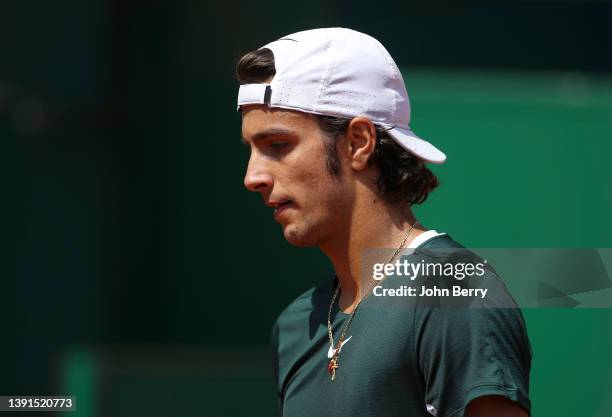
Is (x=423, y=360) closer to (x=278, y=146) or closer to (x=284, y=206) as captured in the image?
(x=284, y=206)

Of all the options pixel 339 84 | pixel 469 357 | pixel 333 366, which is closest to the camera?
pixel 469 357

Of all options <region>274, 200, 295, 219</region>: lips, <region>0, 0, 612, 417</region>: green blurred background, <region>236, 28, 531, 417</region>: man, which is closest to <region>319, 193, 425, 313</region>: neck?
<region>236, 28, 531, 417</region>: man

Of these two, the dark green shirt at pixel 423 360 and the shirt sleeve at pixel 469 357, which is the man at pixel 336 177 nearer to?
the dark green shirt at pixel 423 360

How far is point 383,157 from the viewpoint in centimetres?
249

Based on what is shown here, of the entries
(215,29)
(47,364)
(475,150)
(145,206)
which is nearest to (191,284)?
(145,206)

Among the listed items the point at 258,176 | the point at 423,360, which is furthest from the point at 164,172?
the point at 423,360

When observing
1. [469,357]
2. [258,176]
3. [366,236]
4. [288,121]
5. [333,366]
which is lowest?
[333,366]

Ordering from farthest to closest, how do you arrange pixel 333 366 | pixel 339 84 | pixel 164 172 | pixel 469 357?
pixel 164 172 < pixel 339 84 < pixel 333 366 < pixel 469 357

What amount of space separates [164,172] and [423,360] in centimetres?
340

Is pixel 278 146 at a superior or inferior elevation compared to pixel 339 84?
inferior

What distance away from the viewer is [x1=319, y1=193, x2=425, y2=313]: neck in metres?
2.45

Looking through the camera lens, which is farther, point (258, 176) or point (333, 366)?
point (258, 176)

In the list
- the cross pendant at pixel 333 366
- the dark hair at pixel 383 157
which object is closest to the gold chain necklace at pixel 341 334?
the cross pendant at pixel 333 366

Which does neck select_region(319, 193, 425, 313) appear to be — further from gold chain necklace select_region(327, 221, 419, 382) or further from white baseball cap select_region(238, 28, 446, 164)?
white baseball cap select_region(238, 28, 446, 164)
